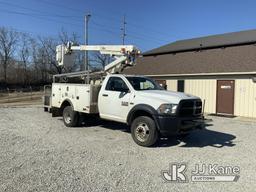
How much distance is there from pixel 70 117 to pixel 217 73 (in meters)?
9.33

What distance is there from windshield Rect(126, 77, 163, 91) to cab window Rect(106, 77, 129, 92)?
0.82ft

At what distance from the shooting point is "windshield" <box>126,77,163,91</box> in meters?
8.38

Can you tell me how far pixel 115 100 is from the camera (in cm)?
848

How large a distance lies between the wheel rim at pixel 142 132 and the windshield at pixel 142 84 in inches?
49.0

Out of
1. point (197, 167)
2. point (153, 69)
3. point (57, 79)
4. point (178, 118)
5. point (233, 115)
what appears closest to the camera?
point (197, 167)

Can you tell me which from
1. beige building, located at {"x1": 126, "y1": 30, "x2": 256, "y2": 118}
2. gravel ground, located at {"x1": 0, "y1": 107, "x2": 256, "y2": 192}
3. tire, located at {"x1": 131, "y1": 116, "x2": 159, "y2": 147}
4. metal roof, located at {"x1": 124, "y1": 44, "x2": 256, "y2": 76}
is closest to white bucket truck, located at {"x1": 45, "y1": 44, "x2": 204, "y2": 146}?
tire, located at {"x1": 131, "y1": 116, "x2": 159, "y2": 147}

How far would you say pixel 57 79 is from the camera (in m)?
12.2

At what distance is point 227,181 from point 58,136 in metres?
5.40

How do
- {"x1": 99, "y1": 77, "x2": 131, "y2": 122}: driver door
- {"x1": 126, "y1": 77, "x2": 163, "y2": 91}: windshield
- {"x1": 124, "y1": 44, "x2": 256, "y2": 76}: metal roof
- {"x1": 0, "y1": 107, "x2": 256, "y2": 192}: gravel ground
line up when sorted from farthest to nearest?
{"x1": 124, "y1": 44, "x2": 256, "y2": 76}: metal roof → {"x1": 126, "y1": 77, "x2": 163, "y2": 91}: windshield → {"x1": 99, "y1": 77, "x2": 131, "y2": 122}: driver door → {"x1": 0, "y1": 107, "x2": 256, "y2": 192}: gravel ground

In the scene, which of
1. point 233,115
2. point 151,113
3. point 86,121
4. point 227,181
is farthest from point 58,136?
point 233,115

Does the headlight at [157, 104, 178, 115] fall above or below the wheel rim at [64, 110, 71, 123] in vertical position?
above

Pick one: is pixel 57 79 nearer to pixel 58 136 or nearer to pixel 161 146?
pixel 58 136

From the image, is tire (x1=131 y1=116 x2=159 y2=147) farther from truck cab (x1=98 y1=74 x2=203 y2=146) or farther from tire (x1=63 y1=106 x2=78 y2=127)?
tire (x1=63 y1=106 x2=78 y2=127)

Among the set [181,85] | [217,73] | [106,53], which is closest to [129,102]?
[106,53]
